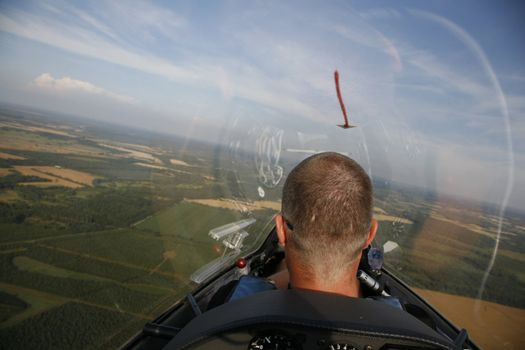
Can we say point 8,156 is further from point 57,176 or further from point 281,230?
point 281,230

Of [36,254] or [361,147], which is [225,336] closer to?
[361,147]

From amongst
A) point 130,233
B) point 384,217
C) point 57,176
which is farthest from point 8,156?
point 384,217

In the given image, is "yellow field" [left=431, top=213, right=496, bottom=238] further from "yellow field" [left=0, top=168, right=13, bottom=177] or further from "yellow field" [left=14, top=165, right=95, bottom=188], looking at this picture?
"yellow field" [left=0, top=168, right=13, bottom=177]

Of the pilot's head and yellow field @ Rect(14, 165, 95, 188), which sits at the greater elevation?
the pilot's head

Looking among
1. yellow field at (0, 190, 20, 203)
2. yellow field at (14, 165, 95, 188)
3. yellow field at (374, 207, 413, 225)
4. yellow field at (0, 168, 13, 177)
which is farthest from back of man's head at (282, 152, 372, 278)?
yellow field at (0, 168, 13, 177)

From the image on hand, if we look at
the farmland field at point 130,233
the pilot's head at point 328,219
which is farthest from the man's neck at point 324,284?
the farmland field at point 130,233

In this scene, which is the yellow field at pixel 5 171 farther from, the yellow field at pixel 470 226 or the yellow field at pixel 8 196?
the yellow field at pixel 470 226
